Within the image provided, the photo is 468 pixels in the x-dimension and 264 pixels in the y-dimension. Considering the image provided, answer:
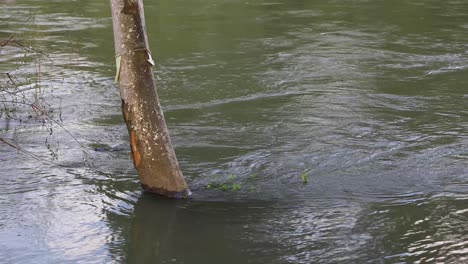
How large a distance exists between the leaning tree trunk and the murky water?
238 millimetres

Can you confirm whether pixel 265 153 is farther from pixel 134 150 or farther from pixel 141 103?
pixel 141 103

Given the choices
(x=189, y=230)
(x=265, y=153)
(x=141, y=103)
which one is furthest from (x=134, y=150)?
(x=265, y=153)

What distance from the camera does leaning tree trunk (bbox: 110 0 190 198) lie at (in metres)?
6.51

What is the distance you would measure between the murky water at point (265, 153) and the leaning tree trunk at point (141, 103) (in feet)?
0.78

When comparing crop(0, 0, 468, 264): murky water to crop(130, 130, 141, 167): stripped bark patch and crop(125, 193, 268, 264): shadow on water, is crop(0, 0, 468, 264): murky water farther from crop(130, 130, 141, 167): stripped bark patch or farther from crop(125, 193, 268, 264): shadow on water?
crop(130, 130, 141, 167): stripped bark patch

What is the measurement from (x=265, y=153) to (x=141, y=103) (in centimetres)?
196

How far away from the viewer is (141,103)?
6.61 metres

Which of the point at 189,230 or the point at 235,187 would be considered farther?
the point at 235,187

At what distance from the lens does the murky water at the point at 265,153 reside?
20.1 ft

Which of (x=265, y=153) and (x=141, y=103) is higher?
(x=141, y=103)

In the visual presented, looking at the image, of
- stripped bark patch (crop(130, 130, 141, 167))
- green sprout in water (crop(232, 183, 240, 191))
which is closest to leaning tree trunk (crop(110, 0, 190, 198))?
stripped bark patch (crop(130, 130, 141, 167))

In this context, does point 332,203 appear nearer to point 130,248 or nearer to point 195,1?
point 130,248

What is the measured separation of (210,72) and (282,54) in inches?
58.7

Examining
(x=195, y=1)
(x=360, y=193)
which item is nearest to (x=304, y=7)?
(x=195, y=1)
